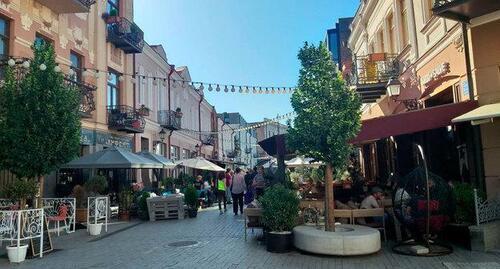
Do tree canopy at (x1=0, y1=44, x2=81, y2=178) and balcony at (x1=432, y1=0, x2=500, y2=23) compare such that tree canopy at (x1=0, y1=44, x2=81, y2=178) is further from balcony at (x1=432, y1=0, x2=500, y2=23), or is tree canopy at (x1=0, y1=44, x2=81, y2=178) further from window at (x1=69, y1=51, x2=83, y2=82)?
balcony at (x1=432, y1=0, x2=500, y2=23)

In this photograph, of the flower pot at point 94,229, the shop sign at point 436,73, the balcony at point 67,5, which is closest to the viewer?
the shop sign at point 436,73

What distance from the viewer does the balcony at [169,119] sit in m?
24.6

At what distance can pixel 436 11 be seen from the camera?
333 inches

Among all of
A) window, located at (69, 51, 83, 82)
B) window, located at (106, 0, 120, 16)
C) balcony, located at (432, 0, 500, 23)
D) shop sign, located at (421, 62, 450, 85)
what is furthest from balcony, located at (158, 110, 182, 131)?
balcony, located at (432, 0, 500, 23)

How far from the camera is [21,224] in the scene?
7992 mm

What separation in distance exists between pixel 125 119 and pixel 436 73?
12879mm

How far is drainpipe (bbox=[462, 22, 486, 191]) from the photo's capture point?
8.83 meters

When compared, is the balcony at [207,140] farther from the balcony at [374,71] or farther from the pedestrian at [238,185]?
the balcony at [374,71]

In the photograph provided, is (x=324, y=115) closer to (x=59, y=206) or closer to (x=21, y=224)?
(x=21, y=224)

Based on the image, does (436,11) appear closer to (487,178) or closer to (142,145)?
(487,178)

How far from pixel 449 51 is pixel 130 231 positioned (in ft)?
31.0

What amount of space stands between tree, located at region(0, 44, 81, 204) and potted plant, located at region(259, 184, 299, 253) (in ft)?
16.0

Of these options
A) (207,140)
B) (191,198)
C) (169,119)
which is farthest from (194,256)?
(207,140)

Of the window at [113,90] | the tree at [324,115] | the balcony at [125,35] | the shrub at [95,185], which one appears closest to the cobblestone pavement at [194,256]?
the tree at [324,115]
